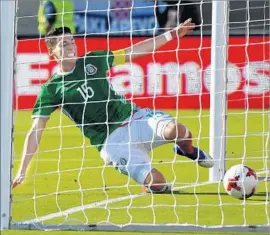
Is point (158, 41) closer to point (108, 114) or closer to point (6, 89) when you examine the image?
point (108, 114)

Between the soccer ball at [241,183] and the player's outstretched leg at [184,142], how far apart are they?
Answer: 576 millimetres

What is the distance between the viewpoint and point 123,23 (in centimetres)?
1744

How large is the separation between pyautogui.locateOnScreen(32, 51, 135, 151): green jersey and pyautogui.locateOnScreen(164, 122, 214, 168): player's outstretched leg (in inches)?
18.8

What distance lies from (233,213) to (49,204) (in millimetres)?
1454

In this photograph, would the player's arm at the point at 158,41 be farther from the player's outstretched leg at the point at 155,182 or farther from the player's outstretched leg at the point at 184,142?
the player's outstretched leg at the point at 155,182

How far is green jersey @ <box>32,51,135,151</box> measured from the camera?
26.5 feet

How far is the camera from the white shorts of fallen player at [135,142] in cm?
794

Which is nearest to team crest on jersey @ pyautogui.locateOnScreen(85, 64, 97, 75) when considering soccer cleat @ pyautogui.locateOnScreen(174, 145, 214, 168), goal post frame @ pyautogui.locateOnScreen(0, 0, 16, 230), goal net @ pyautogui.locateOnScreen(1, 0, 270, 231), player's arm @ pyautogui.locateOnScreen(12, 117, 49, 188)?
goal net @ pyautogui.locateOnScreen(1, 0, 270, 231)

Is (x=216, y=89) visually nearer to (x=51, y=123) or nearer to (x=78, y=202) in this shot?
(x=78, y=202)

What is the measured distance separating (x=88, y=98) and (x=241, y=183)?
1.44 m

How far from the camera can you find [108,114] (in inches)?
328

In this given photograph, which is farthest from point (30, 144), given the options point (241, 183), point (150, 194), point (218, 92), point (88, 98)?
point (218, 92)

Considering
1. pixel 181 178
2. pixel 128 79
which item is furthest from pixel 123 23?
pixel 181 178

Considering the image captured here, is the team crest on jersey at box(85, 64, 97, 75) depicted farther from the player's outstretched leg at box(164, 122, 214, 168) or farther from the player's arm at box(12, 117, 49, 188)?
the player's outstretched leg at box(164, 122, 214, 168)
